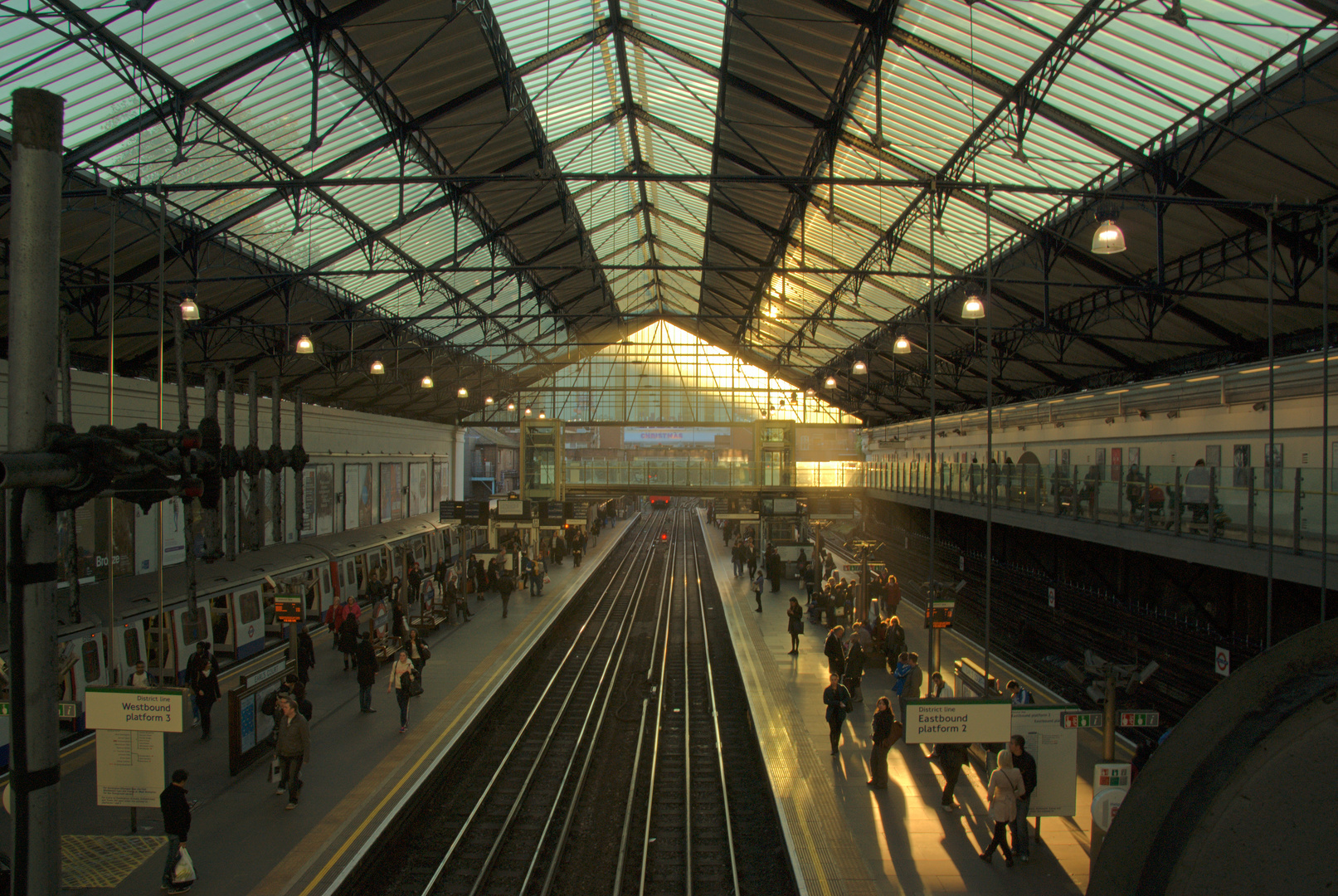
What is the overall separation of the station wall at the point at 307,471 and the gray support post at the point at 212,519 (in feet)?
3.65

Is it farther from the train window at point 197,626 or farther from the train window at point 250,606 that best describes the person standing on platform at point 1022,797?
the train window at point 250,606

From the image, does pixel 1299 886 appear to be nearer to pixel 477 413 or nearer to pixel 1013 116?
pixel 1013 116

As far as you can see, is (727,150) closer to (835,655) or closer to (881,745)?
(835,655)

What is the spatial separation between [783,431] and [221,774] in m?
23.7

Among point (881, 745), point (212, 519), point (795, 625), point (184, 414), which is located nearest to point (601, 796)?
point (881, 745)

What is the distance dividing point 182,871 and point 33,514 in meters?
6.28

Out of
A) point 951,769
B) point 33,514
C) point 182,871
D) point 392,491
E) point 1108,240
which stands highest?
point 1108,240

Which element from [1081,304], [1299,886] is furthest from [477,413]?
[1299,886]

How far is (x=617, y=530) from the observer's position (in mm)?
48844

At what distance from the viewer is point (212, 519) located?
5066 mm

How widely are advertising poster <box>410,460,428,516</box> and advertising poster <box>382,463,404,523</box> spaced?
1.19m

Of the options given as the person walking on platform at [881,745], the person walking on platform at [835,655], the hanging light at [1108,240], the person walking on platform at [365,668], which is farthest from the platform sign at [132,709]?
the hanging light at [1108,240]

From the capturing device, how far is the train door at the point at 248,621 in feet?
48.5

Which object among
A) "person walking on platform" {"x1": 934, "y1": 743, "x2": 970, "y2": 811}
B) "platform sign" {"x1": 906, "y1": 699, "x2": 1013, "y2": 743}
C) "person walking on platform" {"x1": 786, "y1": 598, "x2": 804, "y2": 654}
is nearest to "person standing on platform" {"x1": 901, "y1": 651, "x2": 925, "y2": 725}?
"person walking on platform" {"x1": 934, "y1": 743, "x2": 970, "y2": 811}
